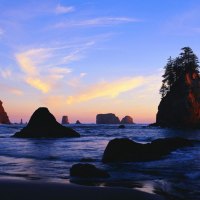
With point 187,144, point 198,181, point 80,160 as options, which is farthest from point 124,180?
point 187,144

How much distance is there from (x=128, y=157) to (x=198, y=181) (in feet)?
22.3

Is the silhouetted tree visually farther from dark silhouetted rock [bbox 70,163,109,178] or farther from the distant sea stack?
dark silhouetted rock [bbox 70,163,109,178]

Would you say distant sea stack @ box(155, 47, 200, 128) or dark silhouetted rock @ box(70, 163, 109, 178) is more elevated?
distant sea stack @ box(155, 47, 200, 128)

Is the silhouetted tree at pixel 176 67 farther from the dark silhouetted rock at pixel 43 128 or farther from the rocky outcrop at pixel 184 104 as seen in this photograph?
the dark silhouetted rock at pixel 43 128

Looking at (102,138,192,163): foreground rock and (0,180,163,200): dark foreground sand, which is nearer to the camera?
(0,180,163,200): dark foreground sand

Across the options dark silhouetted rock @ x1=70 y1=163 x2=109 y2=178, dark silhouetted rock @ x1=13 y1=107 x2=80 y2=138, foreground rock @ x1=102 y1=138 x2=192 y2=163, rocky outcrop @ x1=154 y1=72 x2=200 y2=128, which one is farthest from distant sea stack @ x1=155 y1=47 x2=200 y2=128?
dark silhouetted rock @ x1=70 y1=163 x2=109 y2=178

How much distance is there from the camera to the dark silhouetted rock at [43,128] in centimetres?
4522

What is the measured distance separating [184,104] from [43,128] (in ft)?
181

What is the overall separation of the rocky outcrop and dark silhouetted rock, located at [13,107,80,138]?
52.5 meters

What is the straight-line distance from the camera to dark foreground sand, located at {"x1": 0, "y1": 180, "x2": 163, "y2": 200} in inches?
314

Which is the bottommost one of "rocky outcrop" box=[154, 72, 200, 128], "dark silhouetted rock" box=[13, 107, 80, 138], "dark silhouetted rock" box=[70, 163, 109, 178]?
"dark silhouetted rock" box=[70, 163, 109, 178]

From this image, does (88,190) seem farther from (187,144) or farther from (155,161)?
(187,144)

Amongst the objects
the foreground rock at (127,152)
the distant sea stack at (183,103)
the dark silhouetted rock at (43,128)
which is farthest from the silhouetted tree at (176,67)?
the foreground rock at (127,152)

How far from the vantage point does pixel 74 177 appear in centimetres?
1238
